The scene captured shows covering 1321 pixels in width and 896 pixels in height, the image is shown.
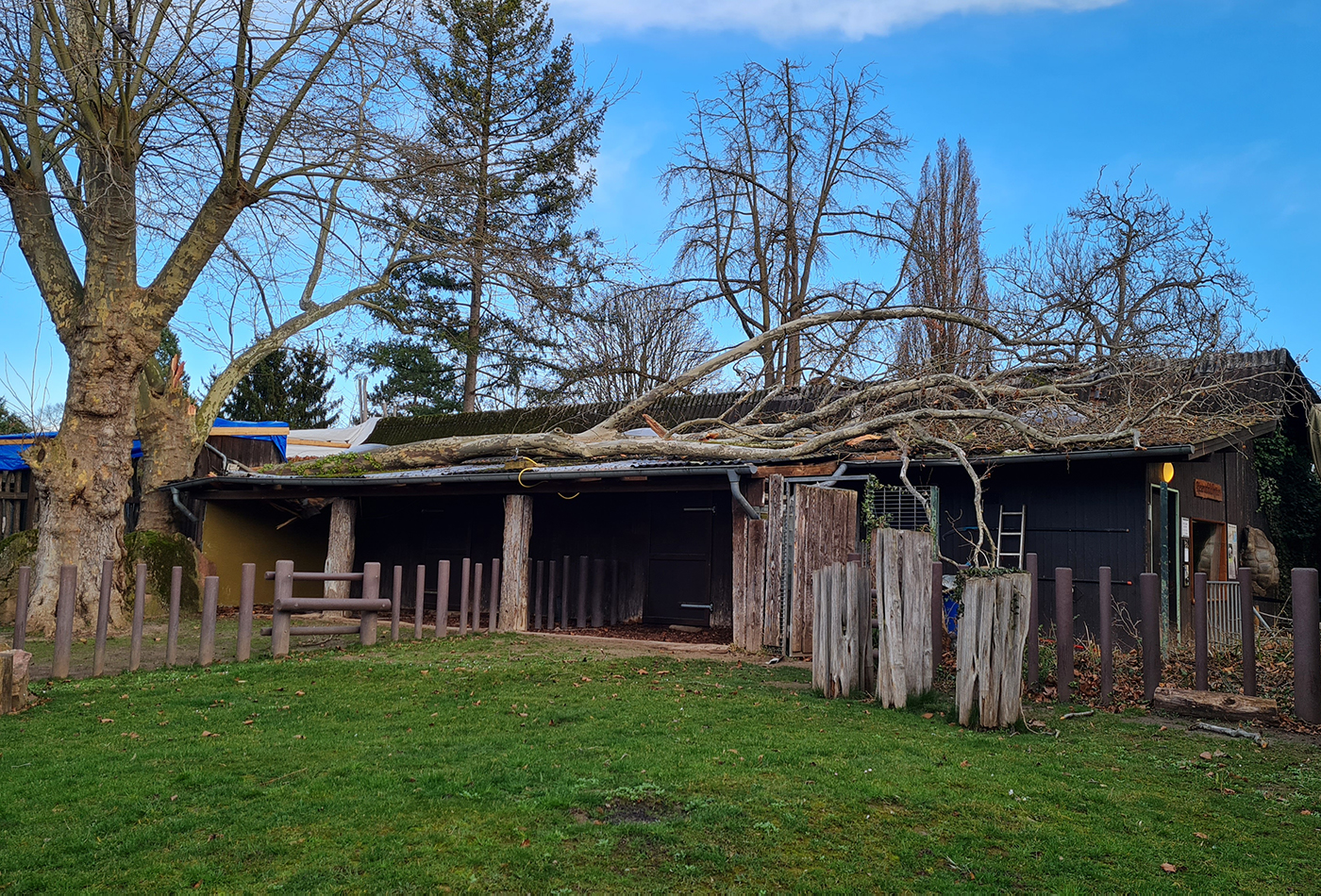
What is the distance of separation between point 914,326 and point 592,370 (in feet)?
35.7

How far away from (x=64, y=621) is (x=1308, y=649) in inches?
406

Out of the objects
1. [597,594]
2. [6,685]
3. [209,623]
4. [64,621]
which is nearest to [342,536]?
[597,594]

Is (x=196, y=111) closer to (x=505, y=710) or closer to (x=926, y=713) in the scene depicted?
(x=505, y=710)

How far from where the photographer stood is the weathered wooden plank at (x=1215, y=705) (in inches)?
278

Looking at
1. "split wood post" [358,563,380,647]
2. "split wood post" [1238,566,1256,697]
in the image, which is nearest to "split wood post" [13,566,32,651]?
"split wood post" [358,563,380,647]

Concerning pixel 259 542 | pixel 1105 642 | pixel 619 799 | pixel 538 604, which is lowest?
pixel 619 799

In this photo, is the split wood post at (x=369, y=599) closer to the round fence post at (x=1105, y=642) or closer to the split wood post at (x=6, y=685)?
the split wood post at (x=6, y=685)

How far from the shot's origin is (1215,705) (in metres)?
7.28

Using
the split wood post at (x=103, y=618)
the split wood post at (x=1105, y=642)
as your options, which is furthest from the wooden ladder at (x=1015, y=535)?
the split wood post at (x=103, y=618)

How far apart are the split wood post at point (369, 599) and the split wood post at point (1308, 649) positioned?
9011 mm

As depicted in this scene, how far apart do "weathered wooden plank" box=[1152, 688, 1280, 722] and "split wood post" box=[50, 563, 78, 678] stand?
9.38 meters

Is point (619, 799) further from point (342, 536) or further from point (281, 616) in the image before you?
point (342, 536)

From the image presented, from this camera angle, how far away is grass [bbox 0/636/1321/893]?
400cm

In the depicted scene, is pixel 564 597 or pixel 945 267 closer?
pixel 564 597
